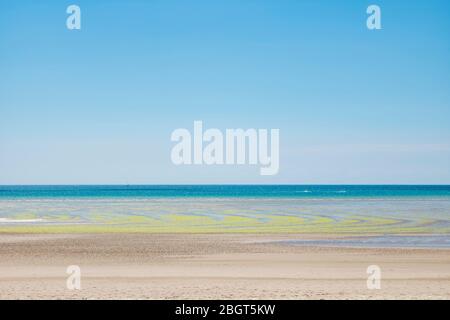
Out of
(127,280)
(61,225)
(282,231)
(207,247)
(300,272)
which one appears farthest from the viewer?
(61,225)

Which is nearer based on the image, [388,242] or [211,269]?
[211,269]

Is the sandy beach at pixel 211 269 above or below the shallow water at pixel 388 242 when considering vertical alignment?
above

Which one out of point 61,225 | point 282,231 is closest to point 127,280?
point 282,231

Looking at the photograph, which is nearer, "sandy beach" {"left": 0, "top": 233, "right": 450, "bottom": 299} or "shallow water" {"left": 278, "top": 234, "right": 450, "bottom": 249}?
"sandy beach" {"left": 0, "top": 233, "right": 450, "bottom": 299}

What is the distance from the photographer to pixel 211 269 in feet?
59.2

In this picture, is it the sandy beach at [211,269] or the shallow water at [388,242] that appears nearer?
the sandy beach at [211,269]

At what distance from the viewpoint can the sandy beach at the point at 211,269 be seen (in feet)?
45.4

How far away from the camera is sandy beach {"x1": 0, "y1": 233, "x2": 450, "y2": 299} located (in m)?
13.8

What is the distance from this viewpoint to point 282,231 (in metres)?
31.4

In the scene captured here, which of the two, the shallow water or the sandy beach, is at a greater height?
the sandy beach

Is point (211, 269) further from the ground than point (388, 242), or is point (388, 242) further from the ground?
point (211, 269)
